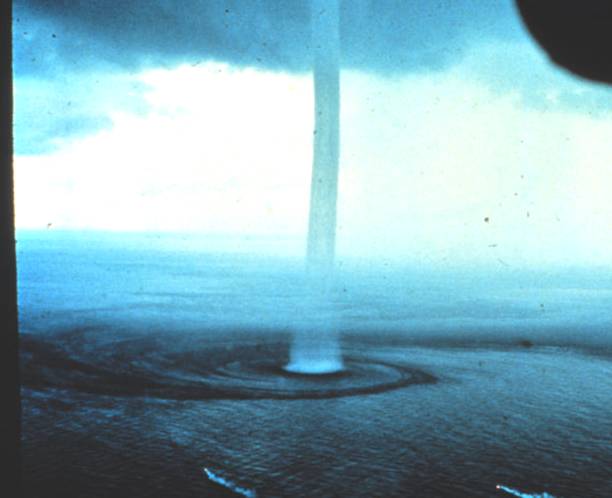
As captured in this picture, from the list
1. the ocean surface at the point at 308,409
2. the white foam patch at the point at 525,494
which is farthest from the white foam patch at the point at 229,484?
the white foam patch at the point at 525,494

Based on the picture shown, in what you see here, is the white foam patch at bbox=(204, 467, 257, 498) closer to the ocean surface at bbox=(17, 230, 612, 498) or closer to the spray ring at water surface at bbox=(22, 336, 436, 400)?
the ocean surface at bbox=(17, 230, 612, 498)

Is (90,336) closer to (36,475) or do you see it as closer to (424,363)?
(424,363)

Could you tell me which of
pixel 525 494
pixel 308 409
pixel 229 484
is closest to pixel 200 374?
pixel 308 409

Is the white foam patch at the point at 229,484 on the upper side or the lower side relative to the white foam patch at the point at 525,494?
upper

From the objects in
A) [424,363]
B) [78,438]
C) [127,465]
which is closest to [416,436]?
[127,465]

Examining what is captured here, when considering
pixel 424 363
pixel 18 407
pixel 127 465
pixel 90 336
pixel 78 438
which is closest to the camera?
pixel 18 407

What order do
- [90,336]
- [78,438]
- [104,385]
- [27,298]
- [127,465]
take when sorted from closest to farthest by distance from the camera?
[127,465], [78,438], [104,385], [90,336], [27,298]

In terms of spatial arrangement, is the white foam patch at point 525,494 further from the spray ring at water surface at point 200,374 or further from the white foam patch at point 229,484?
the spray ring at water surface at point 200,374

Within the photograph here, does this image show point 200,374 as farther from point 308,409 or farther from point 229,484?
point 229,484
